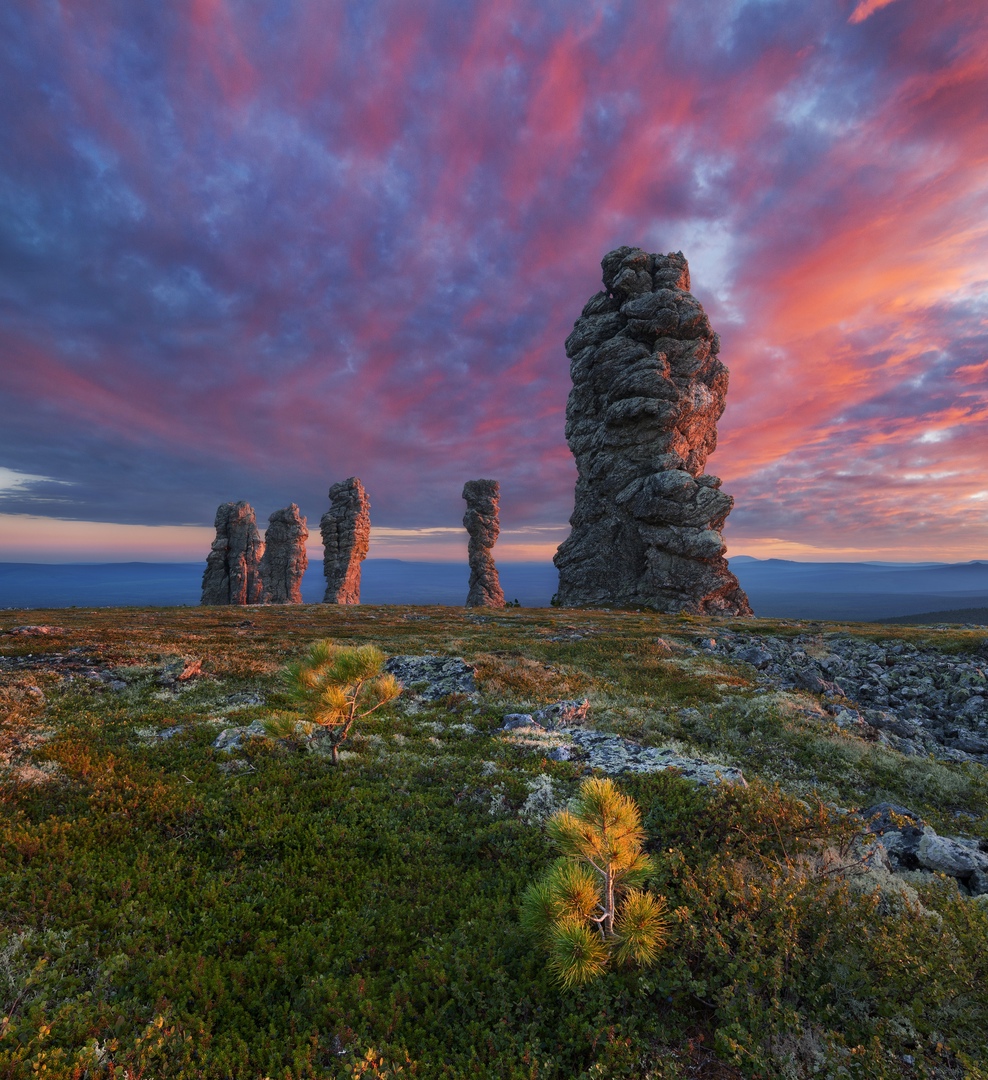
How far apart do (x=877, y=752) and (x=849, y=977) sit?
10221 mm

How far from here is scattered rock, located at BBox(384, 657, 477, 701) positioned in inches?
722

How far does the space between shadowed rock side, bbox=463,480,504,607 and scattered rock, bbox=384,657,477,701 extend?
181 ft

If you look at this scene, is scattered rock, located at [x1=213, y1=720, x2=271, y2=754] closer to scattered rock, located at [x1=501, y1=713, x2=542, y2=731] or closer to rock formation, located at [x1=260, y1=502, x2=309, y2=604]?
scattered rock, located at [x1=501, y1=713, x2=542, y2=731]

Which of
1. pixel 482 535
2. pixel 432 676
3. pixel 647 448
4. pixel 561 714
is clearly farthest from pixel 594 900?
pixel 482 535

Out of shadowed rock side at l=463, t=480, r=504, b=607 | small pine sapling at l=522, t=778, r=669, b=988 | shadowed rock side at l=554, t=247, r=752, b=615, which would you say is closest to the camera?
small pine sapling at l=522, t=778, r=669, b=988

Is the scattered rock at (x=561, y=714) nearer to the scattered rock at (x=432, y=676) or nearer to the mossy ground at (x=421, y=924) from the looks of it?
the mossy ground at (x=421, y=924)

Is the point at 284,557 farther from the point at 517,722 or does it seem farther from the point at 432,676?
the point at 517,722

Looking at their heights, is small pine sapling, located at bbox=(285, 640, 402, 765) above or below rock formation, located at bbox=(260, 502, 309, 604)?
below

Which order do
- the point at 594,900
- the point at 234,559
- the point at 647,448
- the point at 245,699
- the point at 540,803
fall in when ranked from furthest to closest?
the point at 234,559 < the point at 647,448 < the point at 245,699 < the point at 540,803 < the point at 594,900

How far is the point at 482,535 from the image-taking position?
8012cm

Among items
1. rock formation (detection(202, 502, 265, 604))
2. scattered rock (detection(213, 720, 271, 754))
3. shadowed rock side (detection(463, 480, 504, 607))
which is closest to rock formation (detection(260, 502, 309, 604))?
rock formation (detection(202, 502, 265, 604))

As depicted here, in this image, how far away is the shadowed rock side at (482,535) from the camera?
78.9m

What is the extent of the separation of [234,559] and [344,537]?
20.9 metres

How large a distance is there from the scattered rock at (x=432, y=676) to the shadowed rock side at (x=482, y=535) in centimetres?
5526
